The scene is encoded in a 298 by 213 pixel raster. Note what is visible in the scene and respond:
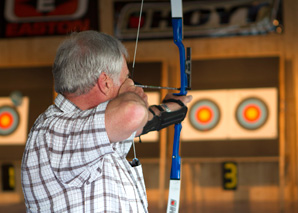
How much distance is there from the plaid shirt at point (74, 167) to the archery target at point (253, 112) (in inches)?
141

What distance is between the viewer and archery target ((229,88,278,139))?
4.43 meters

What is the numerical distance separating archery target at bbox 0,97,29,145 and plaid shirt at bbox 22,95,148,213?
12.7ft

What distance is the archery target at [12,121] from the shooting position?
187 inches

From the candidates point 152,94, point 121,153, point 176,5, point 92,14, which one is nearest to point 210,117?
point 152,94

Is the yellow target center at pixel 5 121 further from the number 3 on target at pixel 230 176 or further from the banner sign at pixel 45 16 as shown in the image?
the number 3 on target at pixel 230 176

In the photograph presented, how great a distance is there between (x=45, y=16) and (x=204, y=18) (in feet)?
4.87

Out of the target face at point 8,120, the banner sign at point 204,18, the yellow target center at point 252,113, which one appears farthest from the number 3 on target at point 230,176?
the target face at point 8,120

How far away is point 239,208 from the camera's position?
3938 mm

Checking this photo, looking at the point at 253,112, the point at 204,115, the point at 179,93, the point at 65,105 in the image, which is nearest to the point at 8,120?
the point at 204,115

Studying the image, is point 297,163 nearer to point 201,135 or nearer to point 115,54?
point 201,135

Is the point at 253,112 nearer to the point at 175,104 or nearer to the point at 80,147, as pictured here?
the point at 175,104

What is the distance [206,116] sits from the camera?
4.51 meters

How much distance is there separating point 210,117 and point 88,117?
3738 millimetres

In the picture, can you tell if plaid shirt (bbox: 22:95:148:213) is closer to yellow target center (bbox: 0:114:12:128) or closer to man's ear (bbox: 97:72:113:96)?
man's ear (bbox: 97:72:113:96)
